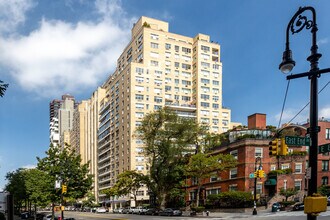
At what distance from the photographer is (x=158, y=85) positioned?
377ft

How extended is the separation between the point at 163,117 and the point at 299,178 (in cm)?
2421

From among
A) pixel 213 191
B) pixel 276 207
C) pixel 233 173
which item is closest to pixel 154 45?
pixel 213 191

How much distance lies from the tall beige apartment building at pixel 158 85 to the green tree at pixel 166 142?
4427 cm

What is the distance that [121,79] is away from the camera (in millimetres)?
118688

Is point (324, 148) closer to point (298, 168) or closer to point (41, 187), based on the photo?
point (41, 187)

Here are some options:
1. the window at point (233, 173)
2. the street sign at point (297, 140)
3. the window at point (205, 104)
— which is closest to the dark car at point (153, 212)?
the window at point (233, 173)

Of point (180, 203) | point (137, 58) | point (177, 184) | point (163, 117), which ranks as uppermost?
point (137, 58)

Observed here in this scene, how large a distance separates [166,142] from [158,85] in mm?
57421

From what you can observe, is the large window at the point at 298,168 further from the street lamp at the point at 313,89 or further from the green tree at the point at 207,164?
the street lamp at the point at 313,89

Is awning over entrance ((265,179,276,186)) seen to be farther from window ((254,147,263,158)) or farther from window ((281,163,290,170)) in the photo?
window ((254,147,263,158))

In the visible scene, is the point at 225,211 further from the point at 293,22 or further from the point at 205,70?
the point at 205,70

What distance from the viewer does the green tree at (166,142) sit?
59.8 m

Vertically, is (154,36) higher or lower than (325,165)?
higher

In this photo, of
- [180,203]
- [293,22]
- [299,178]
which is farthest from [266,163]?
[293,22]
